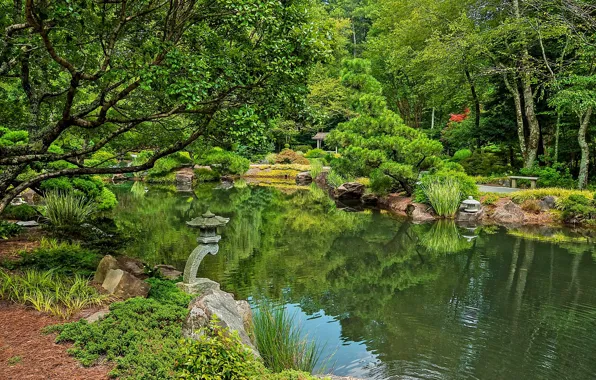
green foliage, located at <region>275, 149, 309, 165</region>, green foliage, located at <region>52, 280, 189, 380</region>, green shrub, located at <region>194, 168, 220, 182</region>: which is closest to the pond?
green foliage, located at <region>52, 280, 189, 380</region>

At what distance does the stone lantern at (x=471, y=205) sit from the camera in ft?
40.4

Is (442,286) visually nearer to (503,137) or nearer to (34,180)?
(34,180)

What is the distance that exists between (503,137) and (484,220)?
22.8 ft

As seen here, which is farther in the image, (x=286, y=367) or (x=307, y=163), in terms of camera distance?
(x=307, y=163)

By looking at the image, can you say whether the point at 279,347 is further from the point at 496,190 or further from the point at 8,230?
the point at 496,190

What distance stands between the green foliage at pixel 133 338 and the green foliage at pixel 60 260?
1365 mm

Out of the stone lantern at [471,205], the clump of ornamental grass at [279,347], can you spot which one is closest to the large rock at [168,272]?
the clump of ornamental grass at [279,347]

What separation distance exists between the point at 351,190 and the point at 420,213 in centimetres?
508

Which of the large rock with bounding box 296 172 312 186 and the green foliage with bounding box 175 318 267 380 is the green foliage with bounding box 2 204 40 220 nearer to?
the green foliage with bounding box 175 318 267 380

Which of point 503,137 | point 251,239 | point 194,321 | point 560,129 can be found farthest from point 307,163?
point 194,321

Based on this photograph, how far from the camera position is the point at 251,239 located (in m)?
9.78

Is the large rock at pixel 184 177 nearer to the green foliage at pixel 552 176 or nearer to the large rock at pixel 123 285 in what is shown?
the green foliage at pixel 552 176

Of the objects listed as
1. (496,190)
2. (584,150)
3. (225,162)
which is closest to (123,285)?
(496,190)

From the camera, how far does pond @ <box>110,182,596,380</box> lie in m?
4.39
